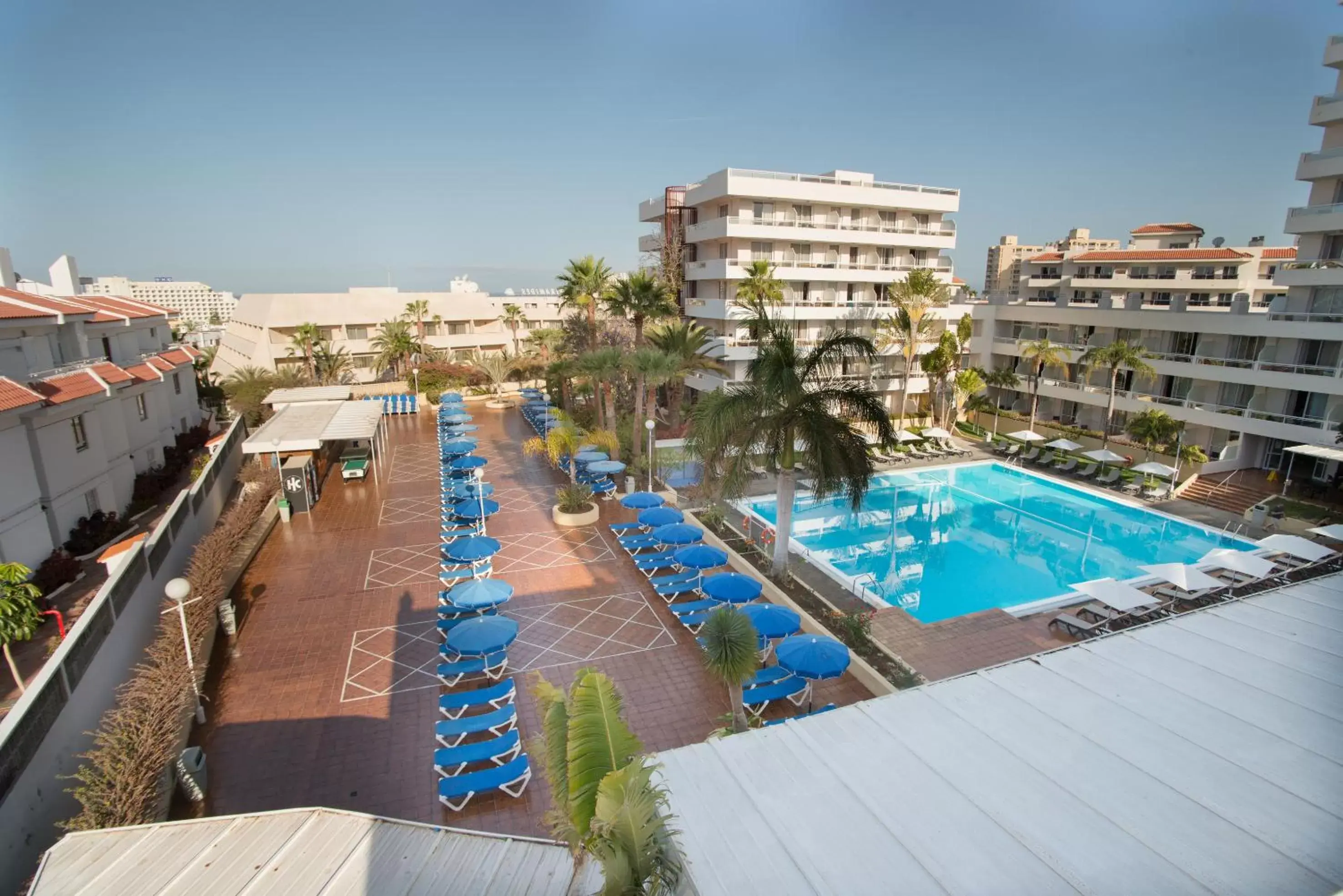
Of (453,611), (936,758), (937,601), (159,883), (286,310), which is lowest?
(937,601)

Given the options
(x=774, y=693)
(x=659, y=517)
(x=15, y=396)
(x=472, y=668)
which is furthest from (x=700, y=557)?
(x=15, y=396)

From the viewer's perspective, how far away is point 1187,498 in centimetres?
2230

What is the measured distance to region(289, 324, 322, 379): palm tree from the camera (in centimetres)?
3878

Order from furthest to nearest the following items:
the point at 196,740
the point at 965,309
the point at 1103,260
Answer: the point at 1103,260 → the point at 965,309 → the point at 196,740

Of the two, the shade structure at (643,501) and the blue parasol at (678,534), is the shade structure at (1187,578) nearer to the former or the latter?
the blue parasol at (678,534)

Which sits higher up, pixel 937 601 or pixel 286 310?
pixel 286 310

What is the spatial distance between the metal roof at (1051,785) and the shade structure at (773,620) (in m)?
4.91

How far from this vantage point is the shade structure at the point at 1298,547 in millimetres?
15562

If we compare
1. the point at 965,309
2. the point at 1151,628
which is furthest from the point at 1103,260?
the point at 1151,628

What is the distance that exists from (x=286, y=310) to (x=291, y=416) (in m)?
27.7

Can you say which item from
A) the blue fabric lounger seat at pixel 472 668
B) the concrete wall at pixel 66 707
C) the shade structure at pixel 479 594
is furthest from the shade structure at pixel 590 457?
the concrete wall at pixel 66 707

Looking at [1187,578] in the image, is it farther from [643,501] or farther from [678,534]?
[643,501]

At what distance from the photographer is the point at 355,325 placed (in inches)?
1886

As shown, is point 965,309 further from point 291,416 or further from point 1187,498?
point 291,416
